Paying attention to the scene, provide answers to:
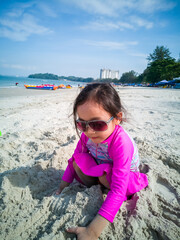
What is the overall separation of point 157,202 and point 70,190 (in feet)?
3.09

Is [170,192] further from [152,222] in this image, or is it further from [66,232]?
[66,232]

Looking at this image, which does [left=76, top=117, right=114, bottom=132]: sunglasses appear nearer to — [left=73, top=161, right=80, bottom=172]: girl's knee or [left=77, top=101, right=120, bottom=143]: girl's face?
[left=77, top=101, right=120, bottom=143]: girl's face

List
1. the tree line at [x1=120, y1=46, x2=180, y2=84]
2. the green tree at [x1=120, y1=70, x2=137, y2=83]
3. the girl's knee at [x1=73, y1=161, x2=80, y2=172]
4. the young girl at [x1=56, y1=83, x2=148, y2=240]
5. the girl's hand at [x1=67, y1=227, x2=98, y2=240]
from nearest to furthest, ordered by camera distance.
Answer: the girl's hand at [x1=67, y1=227, x2=98, y2=240] → the young girl at [x1=56, y1=83, x2=148, y2=240] → the girl's knee at [x1=73, y1=161, x2=80, y2=172] → the tree line at [x1=120, y1=46, x2=180, y2=84] → the green tree at [x1=120, y1=70, x2=137, y2=83]

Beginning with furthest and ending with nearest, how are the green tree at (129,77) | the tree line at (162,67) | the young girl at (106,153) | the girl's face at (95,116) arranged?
1. the green tree at (129,77)
2. the tree line at (162,67)
3. the girl's face at (95,116)
4. the young girl at (106,153)

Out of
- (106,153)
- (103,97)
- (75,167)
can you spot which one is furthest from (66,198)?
(103,97)

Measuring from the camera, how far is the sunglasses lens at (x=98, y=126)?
4.44 ft

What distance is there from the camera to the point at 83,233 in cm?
108

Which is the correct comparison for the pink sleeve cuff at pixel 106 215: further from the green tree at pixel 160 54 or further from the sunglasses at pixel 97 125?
the green tree at pixel 160 54

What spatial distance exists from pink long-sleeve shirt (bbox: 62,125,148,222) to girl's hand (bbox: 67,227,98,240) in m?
0.15

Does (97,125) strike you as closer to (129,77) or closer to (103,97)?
(103,97)

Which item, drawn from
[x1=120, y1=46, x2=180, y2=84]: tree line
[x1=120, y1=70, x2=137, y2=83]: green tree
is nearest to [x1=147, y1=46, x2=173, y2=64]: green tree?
[x1=120, y1=46, x2=180, y2=84]: tree line

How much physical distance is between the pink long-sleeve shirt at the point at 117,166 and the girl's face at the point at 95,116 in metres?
0.07

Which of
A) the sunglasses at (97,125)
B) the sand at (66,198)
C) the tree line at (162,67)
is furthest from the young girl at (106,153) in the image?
the tree line at (162,67)

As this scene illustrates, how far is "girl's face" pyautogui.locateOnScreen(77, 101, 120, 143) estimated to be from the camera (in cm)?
134
